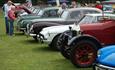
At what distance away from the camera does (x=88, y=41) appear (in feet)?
34.6

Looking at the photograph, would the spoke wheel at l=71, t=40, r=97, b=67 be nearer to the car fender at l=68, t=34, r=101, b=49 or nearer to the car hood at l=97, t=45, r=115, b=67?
the car fender at l=68, t=34, r=101, b=49

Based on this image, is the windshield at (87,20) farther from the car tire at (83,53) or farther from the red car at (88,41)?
the car tire at (83,53)

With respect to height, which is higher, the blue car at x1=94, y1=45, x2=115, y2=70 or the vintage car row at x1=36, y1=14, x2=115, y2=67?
the blue car at x1=94, y1=45, x2=115, y2=70

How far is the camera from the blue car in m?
6.44

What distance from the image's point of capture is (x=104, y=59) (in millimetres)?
6809

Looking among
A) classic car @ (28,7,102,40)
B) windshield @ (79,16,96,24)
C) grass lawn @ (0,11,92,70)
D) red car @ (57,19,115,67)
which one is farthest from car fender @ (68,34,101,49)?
classic car @ (28,7,102,40)

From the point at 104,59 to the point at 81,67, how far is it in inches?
145

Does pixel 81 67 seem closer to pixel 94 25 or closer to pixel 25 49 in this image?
pixel 94 25

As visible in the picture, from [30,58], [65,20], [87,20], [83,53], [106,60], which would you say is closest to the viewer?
[106,60]

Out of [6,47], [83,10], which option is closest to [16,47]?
[6,47]

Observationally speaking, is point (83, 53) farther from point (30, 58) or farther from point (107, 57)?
point (107, 57)

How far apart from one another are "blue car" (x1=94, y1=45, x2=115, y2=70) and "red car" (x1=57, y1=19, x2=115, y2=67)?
2.96 metres

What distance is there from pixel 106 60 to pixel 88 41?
153 inches

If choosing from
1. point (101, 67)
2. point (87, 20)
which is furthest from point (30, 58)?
point (101, 67)
